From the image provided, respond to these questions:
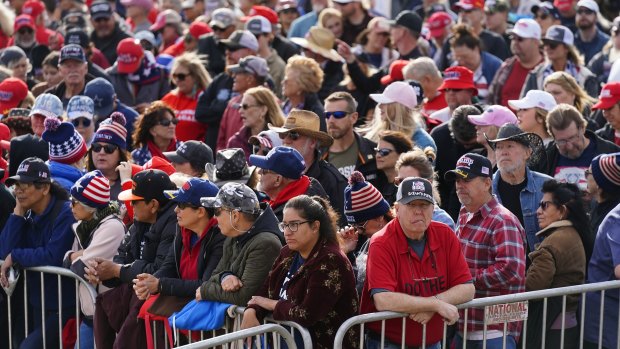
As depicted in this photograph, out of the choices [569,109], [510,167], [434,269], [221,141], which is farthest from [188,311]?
[221,141]

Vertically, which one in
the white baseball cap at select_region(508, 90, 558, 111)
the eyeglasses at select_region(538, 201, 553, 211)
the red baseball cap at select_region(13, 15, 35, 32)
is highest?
the eyeglasses at select_region(538, 201, 553, 211)

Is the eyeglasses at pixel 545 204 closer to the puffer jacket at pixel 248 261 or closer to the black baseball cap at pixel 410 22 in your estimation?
the puffer jacket at pixel 248 261

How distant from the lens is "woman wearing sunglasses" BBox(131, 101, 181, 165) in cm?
1105

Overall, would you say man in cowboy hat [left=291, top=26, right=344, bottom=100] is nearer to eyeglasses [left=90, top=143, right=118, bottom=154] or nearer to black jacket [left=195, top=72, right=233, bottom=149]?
black jacket [left=195, top=72, right=233, bottom=149]

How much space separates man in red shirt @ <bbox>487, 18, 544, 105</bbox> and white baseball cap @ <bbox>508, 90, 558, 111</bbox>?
2.69 m

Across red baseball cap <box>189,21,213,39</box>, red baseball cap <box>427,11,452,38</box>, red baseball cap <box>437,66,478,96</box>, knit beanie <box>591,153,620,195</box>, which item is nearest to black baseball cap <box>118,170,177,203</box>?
knit beanie <box>591,153,620,195</box>

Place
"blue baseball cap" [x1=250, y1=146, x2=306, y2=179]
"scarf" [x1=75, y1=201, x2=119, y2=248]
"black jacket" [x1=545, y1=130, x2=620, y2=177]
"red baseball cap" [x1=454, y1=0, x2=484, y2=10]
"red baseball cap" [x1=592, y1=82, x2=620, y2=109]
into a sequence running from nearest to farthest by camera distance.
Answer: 1. "blue baseball cap" [x1=250, y1=146, x2=306, y2=179]
2. "scarf" [x1=75, y1=201, x2=119, y2=248]
3. "black jacket" [x1=545, y1=130, x2=620, y2=177]
4. "red baseball cap" [x1=592, y1=82, x2=620, y2=109]
5. "red baseball cap" [x1=454, y1=0, x2=484, y2=10]

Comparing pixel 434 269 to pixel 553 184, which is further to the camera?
pixel 553 184

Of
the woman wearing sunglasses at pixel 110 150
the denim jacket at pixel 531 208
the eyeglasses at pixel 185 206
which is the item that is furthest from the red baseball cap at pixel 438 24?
the eyeglasses at pixel 185 206

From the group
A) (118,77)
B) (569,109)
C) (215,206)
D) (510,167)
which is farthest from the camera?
(118,77)

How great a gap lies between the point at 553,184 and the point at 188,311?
99.7 inches

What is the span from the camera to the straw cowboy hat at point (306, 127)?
9516 mm

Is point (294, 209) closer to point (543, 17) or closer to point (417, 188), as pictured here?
point (417, 188)

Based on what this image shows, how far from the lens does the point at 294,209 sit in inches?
287
